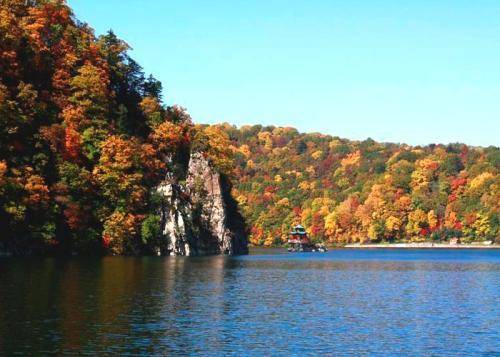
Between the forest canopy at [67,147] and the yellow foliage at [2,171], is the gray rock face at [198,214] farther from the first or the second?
the yellow foliage at [2,171]

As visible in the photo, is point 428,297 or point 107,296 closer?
point 107,296

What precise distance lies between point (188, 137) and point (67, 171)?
42061 mm

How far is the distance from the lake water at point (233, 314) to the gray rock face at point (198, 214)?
49913 mm

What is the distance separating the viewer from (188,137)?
15438 cm

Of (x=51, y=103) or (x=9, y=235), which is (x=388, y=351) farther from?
(x=51, y=103)

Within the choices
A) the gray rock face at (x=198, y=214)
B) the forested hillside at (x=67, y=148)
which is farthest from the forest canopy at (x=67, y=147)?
the gray rock face at (x=198, y=214)

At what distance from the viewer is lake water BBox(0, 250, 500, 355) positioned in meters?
39.1

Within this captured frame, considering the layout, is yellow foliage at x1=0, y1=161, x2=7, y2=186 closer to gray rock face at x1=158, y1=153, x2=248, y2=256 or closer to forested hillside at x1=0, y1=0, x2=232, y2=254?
forested hillside at x1=0, y1=0, x2=232, y2=254

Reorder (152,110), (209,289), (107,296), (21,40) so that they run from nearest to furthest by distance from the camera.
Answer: (107,296) → (209,289) → (21,40) → (152,110)

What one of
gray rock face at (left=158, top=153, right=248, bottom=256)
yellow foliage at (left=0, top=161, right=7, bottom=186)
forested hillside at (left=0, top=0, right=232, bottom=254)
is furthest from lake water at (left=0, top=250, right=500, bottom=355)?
gray rock face at (left=158, top=153, right=248, bottom=256)

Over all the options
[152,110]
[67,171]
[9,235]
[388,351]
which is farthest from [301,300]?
[152,110]

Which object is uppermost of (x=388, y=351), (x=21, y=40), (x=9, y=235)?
(x=21, y=40)

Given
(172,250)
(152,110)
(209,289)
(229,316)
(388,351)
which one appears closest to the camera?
(388,351)

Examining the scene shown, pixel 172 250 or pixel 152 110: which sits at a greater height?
pixel 152 110
